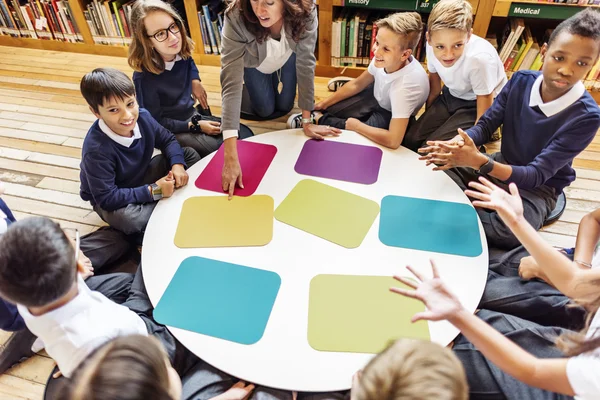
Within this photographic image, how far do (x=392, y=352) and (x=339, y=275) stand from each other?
0.53m

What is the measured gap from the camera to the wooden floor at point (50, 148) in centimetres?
199

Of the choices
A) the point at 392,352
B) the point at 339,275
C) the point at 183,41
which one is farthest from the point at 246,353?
the point at 183,41

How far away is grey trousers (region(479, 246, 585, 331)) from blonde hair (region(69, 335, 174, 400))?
113 centimetres

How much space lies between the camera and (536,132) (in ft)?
5.48

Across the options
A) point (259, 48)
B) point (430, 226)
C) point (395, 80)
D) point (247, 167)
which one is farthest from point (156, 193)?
point (395, 80)

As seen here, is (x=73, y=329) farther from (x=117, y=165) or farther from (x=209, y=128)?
(x=209, y=128)

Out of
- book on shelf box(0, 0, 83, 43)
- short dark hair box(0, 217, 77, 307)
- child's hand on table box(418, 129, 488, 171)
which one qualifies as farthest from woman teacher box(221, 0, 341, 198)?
book on shelf box(0, 0, 83, 43)

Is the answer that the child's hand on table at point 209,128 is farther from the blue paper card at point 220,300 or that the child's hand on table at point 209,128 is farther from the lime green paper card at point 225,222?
the blue paper card at point 220,300

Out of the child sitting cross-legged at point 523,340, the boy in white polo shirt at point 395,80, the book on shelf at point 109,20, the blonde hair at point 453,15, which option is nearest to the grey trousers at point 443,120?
the boy in white polo shirt at point 395,80

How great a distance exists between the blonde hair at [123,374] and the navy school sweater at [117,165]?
97 cm

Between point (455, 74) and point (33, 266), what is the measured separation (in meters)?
1.95

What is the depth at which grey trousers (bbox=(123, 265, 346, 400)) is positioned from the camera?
1190mm

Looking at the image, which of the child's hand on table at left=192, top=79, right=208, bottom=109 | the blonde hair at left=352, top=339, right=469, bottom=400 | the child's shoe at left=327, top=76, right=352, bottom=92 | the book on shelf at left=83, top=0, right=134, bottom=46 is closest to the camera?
the blonde hair at left=352, top=339, right=469, bottom=400

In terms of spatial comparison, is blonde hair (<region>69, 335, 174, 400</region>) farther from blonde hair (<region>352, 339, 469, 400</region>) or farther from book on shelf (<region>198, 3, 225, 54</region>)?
book on shelf (<region>198, 3, 225, 54</region>)
